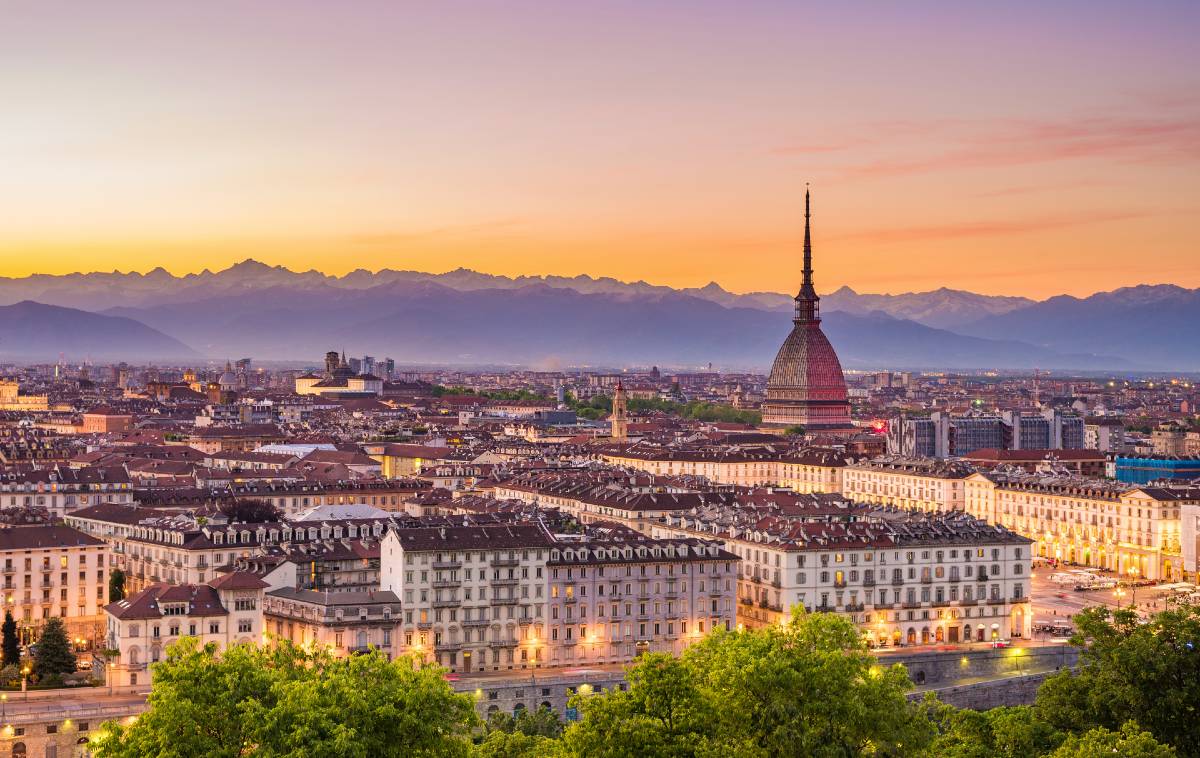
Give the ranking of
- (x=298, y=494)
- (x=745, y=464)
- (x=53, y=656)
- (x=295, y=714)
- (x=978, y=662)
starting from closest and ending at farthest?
(x=295, y=714) → (x=53, y=656) → (x=978, y=662) → (x=298, y=494) → (x=745, y=464)

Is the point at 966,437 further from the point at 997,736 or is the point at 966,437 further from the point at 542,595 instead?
the point at 997,736

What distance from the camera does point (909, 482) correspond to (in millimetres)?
139625

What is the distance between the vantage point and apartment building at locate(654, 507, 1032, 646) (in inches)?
3290

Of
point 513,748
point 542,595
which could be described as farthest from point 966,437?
point 513,748

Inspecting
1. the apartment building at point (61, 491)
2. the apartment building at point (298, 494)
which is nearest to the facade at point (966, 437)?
the apartment building at point (298, 494)

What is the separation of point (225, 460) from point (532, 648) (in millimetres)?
80845

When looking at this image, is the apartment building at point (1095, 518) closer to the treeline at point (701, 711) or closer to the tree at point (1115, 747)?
the treeline at point (701, 711)

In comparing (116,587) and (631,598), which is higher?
(631,598)

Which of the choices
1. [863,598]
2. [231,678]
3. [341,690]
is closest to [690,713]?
[341,690]

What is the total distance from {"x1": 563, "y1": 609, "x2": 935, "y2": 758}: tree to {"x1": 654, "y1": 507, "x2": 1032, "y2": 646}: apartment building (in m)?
31.5

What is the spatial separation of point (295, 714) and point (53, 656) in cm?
3132

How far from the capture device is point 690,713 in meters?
47.8

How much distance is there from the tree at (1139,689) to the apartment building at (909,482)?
68697mm

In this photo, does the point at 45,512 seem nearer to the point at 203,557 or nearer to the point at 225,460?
the point at 203,557
